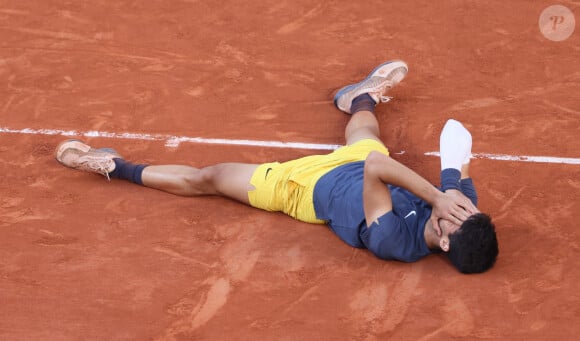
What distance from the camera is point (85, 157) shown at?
6.96 m

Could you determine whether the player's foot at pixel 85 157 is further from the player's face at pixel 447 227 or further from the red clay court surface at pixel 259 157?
the player's face at pixel 447 227

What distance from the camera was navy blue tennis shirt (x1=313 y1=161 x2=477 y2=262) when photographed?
5871 mm

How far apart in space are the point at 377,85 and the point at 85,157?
2.46 m

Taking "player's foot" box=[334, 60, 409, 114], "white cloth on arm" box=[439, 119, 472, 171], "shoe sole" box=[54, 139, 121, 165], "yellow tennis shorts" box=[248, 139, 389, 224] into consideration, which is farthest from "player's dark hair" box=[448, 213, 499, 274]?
"shoe sole" box=[54, 139, 121, 165]

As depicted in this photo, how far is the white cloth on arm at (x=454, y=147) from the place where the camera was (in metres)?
6.05

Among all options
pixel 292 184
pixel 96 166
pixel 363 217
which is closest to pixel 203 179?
pixel 292 184

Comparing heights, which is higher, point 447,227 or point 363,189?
point 363,189

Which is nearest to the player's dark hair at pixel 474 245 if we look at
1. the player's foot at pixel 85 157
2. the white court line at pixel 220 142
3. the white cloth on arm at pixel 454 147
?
the white cloth on arm at pixel 454 147

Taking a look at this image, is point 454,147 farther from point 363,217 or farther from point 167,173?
point 167,173

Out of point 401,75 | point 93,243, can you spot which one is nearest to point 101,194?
point 93,243

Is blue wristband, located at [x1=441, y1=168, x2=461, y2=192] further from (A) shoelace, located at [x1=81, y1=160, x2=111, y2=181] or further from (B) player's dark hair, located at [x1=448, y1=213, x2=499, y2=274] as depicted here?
(A) shoelace, located at [x1=81, y1=160, x2=111, y2=181]

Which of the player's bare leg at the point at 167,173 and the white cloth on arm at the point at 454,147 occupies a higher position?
the white cloth on arm at the point at 454,147

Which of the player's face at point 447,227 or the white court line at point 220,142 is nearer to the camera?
the player's face at point 447,227

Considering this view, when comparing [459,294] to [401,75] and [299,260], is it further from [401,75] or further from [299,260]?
[401,75]
